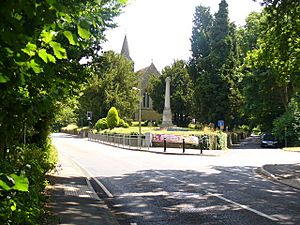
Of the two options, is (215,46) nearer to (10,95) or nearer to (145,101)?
(145,101)

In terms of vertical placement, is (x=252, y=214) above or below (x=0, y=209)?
below

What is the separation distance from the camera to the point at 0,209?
10.7ft

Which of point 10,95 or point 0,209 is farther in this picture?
point 10,95

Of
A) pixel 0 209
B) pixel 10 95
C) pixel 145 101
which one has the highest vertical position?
pixel 145 101

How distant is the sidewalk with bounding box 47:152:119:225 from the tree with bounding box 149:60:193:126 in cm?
6551

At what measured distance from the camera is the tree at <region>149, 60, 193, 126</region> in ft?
259

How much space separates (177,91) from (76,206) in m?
70.7

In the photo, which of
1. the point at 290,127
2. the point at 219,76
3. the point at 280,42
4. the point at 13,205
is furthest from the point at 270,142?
the point at 13,205

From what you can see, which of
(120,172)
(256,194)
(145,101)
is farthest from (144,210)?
(145,101)

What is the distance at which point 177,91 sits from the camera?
3130 inches

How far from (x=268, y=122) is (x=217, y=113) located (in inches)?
319

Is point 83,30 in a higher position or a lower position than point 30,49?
higher

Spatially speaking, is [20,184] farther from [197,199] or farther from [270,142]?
[270,142]

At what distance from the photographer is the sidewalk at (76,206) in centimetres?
798
